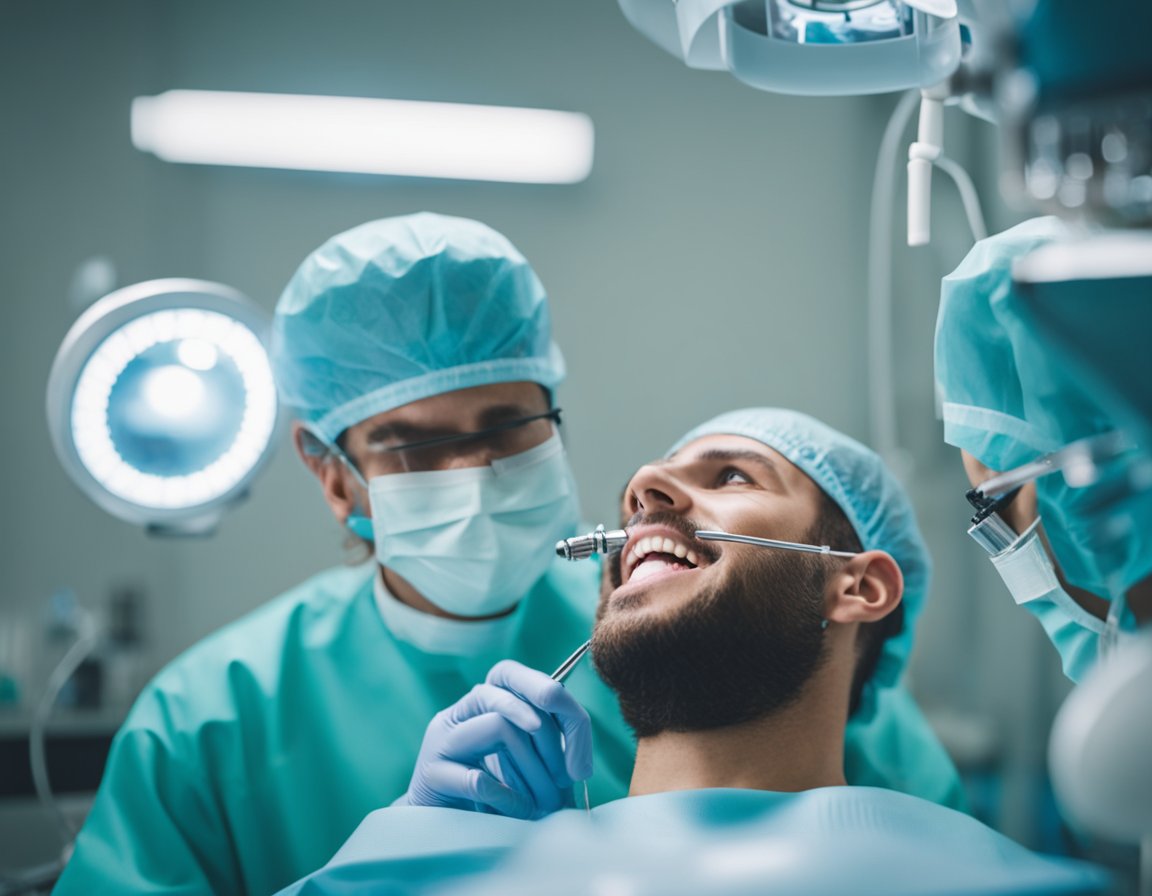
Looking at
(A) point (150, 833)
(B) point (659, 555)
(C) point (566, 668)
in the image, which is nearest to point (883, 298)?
(B) point (659, 555)

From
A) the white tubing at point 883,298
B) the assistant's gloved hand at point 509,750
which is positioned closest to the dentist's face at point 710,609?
the assistant's gloved hand at point 509,750

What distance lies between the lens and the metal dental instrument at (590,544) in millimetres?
1335

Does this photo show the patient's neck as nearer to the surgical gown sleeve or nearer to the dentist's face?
the dentist's face

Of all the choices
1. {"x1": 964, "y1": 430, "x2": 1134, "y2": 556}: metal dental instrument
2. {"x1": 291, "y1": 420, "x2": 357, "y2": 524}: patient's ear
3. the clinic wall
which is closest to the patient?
{"x1": 964, "y1": 430, "x2": 1134, "y2": 556}: metal dental instrument

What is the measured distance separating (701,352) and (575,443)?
439mm

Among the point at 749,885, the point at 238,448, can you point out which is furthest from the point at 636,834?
the point at 238,448

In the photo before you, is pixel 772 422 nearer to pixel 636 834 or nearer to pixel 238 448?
pixel 636 834

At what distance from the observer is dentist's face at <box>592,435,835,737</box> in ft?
4.43

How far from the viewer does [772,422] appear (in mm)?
1566

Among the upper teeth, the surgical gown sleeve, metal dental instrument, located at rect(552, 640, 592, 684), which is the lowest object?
the surgical gown sleeve

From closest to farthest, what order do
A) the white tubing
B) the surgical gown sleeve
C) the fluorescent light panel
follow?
the surgical gown sleeve
the white tubing
the fluorescent light panel

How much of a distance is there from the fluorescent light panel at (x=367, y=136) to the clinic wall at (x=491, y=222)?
2.1 inches

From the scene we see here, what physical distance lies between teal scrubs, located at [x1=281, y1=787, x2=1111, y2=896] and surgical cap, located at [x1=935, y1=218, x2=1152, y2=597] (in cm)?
35

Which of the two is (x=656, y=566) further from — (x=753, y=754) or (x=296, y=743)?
(x=296, y=743)
